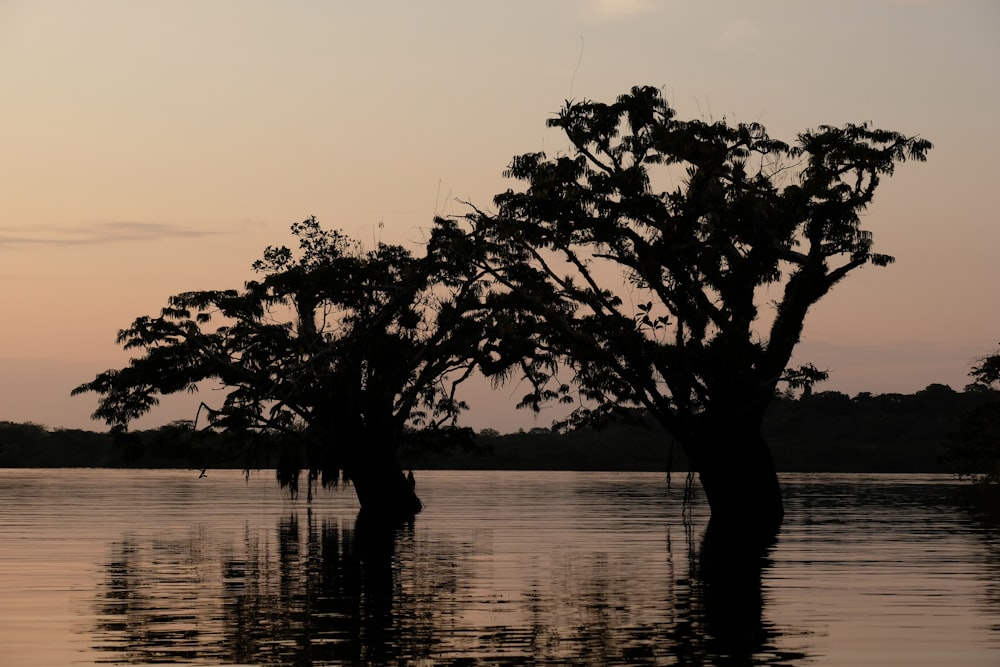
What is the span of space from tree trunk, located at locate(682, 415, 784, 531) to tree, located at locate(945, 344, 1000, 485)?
29.0 meters

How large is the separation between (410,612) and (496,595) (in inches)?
101

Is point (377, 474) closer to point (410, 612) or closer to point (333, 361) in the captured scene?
point (333, 361)

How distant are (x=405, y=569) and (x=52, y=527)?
64.2 ft

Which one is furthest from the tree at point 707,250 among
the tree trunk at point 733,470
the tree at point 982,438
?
the tree at point 982,438

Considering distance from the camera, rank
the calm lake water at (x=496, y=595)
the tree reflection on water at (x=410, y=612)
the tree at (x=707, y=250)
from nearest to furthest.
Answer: the tree reflection on water at (x=410, y=612), the calm lake water at (x=496, y=595), the tree at (x=707, y=250)

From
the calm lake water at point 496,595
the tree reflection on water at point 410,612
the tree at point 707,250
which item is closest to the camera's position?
the tree reflection on water at point 410,612

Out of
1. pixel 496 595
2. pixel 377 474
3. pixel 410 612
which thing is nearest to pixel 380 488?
pixel 377 474

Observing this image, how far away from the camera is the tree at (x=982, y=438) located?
236ft

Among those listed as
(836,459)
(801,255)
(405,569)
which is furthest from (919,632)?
(836,459)

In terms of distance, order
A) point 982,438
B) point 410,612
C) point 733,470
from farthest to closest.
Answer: point 982,438 → point 733,470 → point 410,612

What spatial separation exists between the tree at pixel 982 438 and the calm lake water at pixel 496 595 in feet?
95.0

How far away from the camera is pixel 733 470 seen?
46.5m

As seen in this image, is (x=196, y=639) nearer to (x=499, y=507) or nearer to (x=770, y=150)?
(x=770, y=150)

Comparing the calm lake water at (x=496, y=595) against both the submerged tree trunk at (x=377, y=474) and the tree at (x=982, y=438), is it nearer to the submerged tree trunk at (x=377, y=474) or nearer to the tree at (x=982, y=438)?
the submerged tree trunk at (x=377, y=474)
